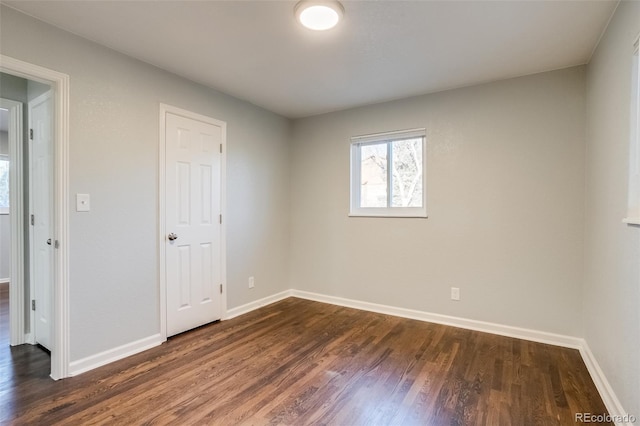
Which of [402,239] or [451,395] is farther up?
[402,239]

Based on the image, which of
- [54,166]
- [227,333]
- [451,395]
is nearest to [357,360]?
[451,395]

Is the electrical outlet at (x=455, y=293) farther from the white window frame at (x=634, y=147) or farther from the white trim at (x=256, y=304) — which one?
the white trim at (x=256, y=304)

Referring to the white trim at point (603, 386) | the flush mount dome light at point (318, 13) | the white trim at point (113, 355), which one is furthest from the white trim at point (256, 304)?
the white trim at point (603, 386)

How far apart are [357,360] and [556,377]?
4.69ft

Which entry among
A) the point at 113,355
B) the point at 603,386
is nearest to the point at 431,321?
the point at 603,386

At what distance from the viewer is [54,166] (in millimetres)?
2174

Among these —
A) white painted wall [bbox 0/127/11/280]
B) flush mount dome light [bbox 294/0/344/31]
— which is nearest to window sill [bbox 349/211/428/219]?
flush mount dome light [bbox 294/0/344/31]

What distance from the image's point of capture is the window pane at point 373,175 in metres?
3.75

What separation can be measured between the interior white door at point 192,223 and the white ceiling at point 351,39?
1.97ft

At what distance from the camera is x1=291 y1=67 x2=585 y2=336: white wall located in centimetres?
272

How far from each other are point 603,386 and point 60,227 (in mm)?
3819

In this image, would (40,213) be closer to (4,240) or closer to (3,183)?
(4,240)

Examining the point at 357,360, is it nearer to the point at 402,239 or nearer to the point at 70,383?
the point at 402,239

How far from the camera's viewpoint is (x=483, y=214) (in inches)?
121
